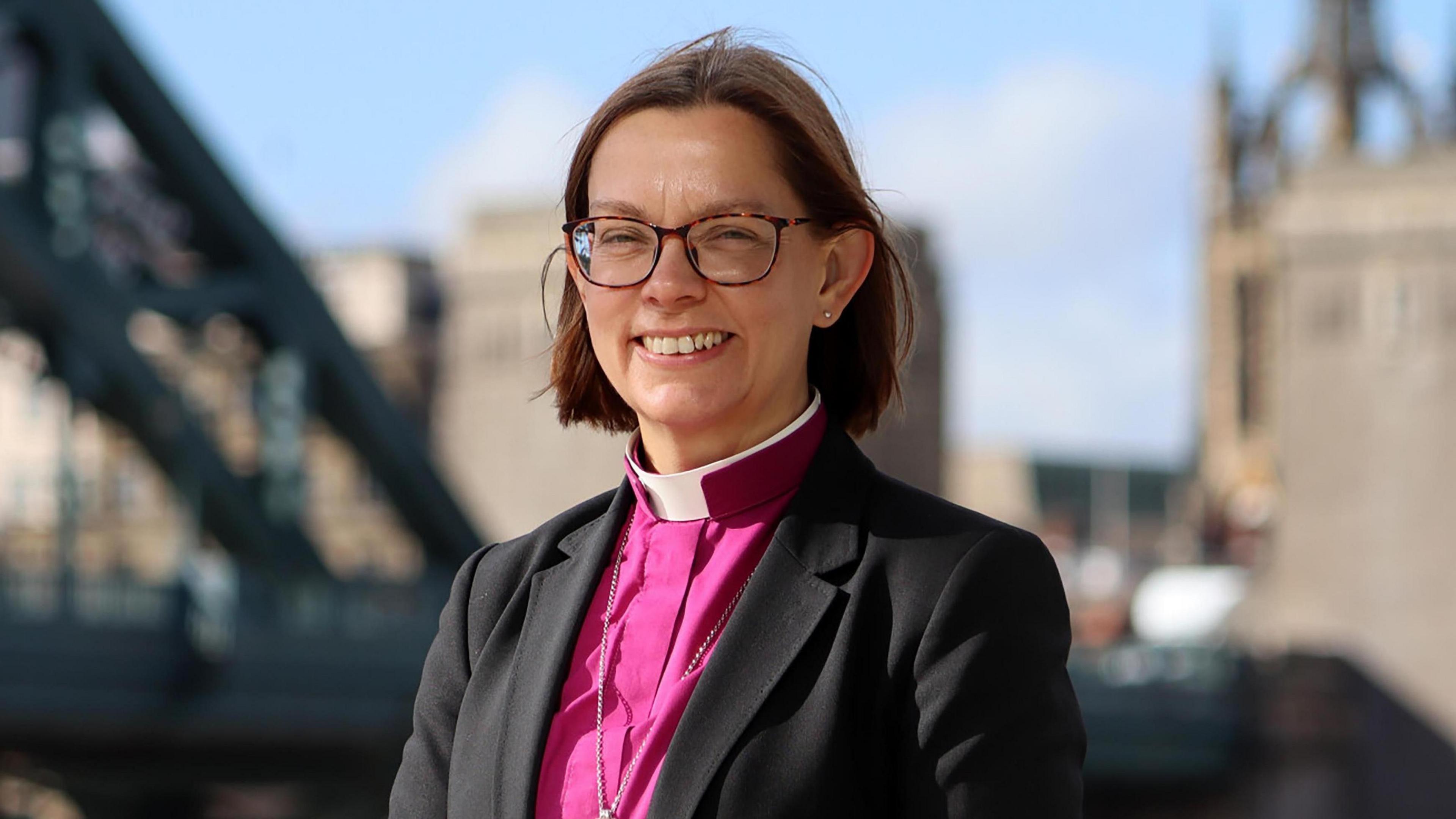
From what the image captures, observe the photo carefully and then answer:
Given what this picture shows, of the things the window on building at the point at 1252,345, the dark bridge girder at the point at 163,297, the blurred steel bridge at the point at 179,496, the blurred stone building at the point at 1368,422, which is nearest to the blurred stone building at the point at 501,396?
the blurred stone building at the point at 1368,422

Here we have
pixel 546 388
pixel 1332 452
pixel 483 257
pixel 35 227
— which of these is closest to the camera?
pixel 546 388

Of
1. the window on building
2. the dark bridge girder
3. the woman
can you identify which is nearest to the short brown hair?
the woman

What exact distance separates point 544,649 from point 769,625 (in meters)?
0.20

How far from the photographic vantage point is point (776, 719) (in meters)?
1.76

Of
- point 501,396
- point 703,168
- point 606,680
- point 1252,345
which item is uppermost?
point 703,168

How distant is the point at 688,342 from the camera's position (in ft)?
6.16

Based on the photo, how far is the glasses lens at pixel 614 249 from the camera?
189 cm

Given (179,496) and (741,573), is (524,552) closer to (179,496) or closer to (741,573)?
(741,573)

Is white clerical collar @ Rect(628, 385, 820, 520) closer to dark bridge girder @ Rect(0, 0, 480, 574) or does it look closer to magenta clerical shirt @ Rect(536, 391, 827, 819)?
magenta clerical shirt @ Rect(536, 391, 827, 819)

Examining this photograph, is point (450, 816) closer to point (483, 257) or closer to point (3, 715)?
point (3, 715)

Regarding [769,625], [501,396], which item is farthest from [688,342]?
[501,396]

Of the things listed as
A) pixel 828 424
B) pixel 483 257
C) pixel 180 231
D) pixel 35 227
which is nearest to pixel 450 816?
pixel 828 424

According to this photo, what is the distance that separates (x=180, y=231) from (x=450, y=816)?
2106 cm

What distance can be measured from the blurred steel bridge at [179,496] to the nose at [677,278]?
15195 mm
